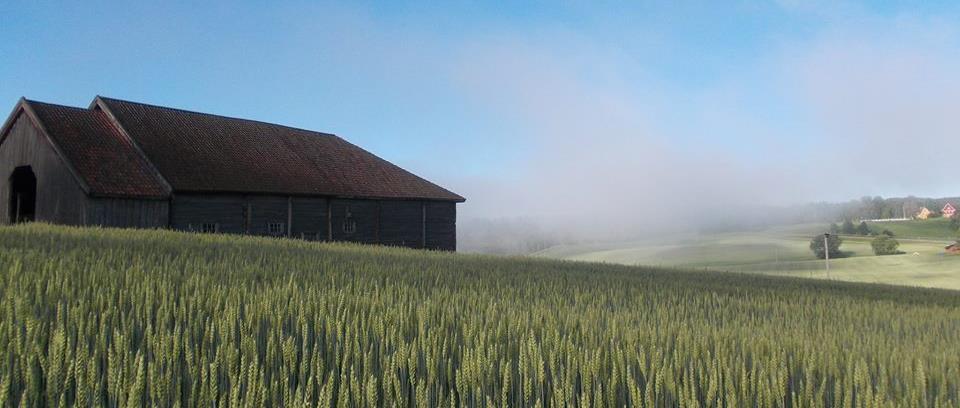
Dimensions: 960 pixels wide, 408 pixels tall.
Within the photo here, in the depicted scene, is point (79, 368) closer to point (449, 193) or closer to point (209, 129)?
point (209, 129)

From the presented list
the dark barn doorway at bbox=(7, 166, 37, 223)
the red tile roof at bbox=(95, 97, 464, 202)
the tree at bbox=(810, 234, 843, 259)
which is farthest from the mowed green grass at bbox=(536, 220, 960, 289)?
the dark barn doorway at bbox=(7, 166, 37, 223)

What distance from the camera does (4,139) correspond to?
1019 inches

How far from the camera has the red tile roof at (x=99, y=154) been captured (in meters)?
23.1

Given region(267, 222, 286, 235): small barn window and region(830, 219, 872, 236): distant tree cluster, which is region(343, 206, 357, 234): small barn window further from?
region(830, 219, 872, 236): distant tree cluster

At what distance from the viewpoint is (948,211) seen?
198ft

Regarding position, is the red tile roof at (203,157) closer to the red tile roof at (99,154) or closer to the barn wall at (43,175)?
the red tile roof at (99,154)

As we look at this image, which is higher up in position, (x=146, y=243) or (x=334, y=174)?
(x=334, y=174)

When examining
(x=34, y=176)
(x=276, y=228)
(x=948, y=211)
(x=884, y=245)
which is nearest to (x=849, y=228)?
(x=884, y=245)

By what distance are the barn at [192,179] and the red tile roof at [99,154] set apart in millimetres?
40

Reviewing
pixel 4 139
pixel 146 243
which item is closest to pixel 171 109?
pixel 4 139

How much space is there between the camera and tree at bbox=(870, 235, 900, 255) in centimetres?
5019

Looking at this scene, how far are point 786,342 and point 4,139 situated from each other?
30.4 m

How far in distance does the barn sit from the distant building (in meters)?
51.2

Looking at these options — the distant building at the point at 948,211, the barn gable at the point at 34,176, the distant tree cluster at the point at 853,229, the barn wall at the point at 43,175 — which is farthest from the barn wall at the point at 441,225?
the distant building at the point at 948,211
